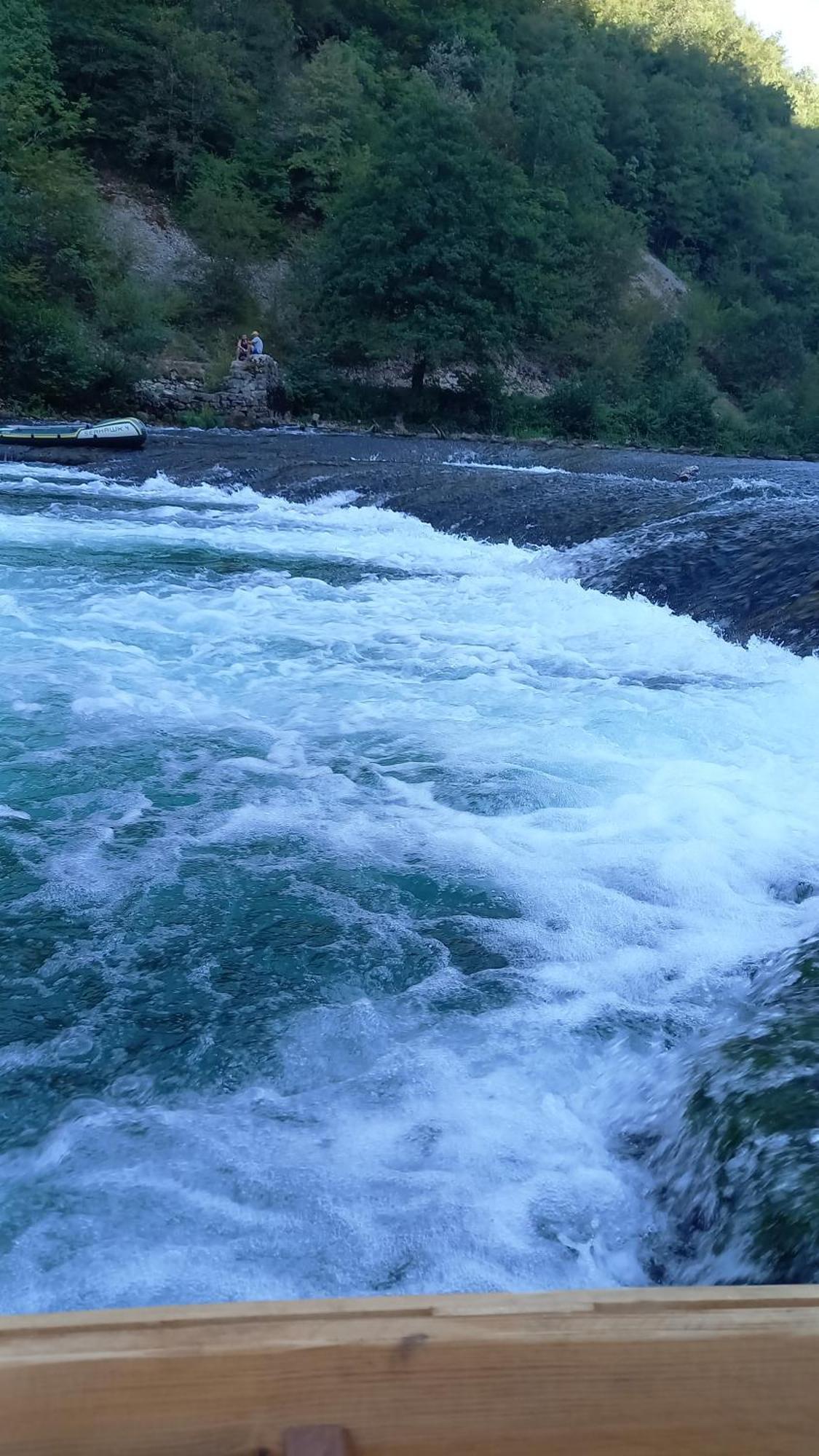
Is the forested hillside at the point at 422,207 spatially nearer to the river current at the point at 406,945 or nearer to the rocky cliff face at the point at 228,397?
the rocky cliff face at the point at 228,397

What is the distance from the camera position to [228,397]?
2678 cm

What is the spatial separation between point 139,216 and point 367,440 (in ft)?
Answer: 62.0

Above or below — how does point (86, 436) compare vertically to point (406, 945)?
above

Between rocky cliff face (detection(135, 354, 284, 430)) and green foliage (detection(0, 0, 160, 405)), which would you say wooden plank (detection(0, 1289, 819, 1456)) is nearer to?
rocky cliff face (detection(135, 354, 284, 430))

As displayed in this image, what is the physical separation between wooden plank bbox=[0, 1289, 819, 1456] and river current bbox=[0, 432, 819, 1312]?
51.4 inches

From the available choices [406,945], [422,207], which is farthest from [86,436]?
[406,945]

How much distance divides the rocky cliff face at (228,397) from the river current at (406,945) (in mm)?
18391

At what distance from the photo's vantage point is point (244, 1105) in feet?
10.3

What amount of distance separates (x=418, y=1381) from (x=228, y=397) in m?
27.4

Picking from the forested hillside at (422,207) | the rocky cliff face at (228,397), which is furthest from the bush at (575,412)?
the rocky cliff face at (228,397)

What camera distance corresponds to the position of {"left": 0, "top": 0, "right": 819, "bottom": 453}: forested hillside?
29359 mm

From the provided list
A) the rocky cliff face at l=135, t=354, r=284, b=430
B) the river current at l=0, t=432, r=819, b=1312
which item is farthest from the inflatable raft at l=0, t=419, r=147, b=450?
the river current at l=0, t=432, r=819, b=1312

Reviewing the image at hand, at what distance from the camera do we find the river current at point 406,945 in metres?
2.67

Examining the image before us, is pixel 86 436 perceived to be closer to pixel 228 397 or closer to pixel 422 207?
pixel 228 397
